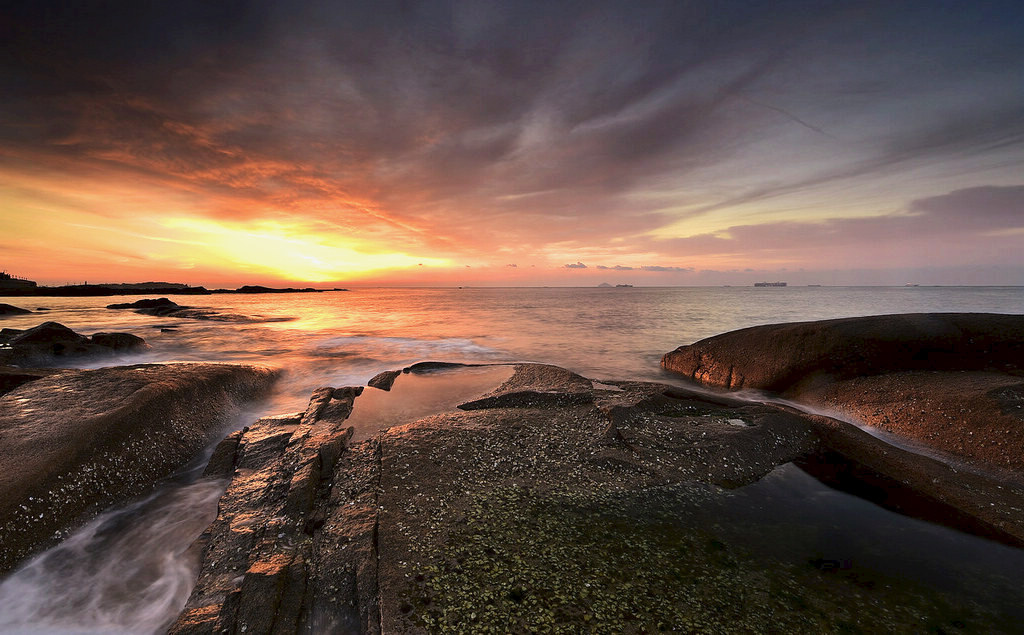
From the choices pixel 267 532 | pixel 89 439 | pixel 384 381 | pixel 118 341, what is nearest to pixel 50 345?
pixel 118 341

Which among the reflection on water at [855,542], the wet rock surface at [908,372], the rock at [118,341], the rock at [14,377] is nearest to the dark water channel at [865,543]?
the reflection on water at [855,542]

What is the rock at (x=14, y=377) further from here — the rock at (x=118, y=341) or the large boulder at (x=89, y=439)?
the rock at (x=118, y=341)

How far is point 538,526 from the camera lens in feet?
16.4

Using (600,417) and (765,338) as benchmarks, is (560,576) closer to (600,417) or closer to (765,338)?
(600,417)

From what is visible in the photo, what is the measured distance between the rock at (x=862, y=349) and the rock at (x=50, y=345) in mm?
24887

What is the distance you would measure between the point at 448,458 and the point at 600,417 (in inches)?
136

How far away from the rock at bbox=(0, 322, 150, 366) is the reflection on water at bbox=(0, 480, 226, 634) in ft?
41.6

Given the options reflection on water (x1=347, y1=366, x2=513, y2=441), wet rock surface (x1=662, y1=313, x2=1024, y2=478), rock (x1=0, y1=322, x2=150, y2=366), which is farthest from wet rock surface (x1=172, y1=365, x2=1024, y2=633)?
rock (x1=0, y1=322, x2=150, y2=366)

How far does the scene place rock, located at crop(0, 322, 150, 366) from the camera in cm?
1323

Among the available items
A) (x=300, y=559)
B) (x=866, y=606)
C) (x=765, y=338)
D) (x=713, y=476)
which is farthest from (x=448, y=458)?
(x=765, y=338)

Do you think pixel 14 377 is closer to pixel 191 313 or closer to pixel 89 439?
pixel 89 439

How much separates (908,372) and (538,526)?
11529 mm

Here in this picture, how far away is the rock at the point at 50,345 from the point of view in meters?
13.2

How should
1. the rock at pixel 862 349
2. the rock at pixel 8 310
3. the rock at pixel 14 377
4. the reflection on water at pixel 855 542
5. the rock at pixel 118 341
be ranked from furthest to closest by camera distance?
the rock at pixel 8 310
the rock at pixel 118 341
the rock at pixel 862 349
the rock at pixel 14 377
the reflection on water at pixel 855 542
